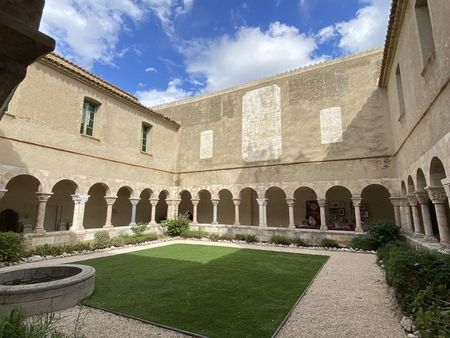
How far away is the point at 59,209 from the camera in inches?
497

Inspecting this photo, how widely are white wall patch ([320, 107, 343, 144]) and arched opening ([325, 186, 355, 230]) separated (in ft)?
11.1

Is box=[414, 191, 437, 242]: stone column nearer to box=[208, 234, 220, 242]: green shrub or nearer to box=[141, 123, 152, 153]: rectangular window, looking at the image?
box=[208, 234, 220, 242]: green shrub

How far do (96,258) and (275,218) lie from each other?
10.0 meters

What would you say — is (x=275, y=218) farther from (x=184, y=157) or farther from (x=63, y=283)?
(x=63, y=283)

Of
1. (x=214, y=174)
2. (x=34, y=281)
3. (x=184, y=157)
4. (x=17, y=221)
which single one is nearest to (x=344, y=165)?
(x=214, y=174)

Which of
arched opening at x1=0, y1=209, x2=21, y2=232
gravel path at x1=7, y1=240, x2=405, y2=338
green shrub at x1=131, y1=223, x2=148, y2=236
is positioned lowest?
gravel path at x1=7, y1=240, x2=405, y2=338

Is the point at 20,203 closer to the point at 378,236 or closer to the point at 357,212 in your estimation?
the point at 357,212

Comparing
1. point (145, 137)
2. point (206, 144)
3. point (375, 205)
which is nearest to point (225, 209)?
point (206, 144)

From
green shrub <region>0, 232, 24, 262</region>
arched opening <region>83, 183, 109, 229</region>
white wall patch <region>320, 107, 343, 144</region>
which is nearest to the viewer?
green shrub <region>0, 232, 24, 262</region>

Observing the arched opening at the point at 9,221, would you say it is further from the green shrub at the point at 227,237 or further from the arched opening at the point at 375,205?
the arched opening at the point at 375,205

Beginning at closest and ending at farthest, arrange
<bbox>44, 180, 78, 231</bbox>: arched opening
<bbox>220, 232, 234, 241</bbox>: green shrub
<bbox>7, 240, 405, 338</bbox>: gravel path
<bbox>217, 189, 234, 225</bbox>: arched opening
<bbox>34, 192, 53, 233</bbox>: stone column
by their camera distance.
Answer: <bbox>7, 240, 405, 338</bbox>: gravel path, <bbox>34, 192, 53, 233</bbox>: stone column, <bbox>44, 180, 78, 231</bbox>: arched opening, <bbox>220, 232, 234, 241</bbox>: green shrub, <bbox>217, 189, 234, 225</bbox>: arched opening

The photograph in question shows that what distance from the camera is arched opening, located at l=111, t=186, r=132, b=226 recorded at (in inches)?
599

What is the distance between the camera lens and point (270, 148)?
13664 millimetres

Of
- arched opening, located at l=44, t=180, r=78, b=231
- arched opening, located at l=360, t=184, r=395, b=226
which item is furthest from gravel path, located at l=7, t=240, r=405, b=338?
arched opening, located at l=44, t=180, r=78, b=231
